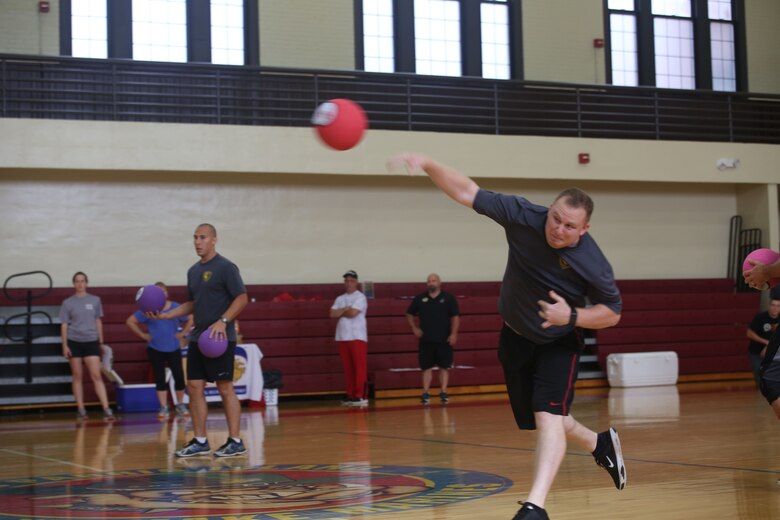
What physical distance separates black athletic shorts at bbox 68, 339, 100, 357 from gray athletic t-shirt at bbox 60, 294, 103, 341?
0.19ft

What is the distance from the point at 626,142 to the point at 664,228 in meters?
2.34

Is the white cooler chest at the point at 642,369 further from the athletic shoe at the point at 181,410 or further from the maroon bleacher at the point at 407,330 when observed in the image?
the athletic shoe at the point at 181,410

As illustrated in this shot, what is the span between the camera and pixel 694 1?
21.2 m

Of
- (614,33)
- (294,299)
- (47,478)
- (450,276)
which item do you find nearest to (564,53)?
(614,33)

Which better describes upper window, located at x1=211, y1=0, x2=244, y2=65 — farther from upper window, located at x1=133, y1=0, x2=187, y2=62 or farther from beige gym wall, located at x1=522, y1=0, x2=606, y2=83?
beige gym wall, located at x1=522, y1=0, x2=606, y2=83

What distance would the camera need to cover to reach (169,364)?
44.6 ft

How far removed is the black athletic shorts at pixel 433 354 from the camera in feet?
48.6

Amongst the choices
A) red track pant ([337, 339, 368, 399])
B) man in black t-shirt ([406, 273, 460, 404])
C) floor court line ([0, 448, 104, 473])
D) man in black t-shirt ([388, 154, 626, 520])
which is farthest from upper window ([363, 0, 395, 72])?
man in black t-shirt ([388, 154, 626, 520])

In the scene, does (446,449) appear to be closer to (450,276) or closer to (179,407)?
(179,407)

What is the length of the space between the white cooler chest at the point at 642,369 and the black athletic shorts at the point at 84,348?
866 cm

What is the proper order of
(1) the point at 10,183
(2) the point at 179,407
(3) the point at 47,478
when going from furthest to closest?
(1) the point at 10,183 < (2) the point at 179,407 < (3) the point at 47,478

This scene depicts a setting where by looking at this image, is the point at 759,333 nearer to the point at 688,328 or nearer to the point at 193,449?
the point at 688,328

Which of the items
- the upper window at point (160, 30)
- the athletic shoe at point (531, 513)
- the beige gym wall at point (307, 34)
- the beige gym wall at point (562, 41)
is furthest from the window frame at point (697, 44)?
the athletic shoe at point (531, 513)

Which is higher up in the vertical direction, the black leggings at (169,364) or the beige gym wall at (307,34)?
the beige gym wall at (307,34)
